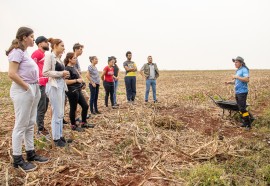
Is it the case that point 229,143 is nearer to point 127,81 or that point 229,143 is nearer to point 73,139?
point 73,139

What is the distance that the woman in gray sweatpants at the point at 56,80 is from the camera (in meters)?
5.50

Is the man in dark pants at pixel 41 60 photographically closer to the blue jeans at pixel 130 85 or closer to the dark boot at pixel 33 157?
the dark boot at pixel 33 157

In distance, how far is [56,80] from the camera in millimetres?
5613

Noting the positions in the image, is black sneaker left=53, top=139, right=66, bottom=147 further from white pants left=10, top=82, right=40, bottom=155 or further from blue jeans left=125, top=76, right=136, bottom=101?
blue jeans left=125, top=76, right=136, bottom=101

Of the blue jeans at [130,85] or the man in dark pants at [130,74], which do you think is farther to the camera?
the blue jeans at [130,85]

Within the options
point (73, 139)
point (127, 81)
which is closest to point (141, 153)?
point (73, 139)

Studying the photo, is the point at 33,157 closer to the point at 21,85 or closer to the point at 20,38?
the point at 21,85

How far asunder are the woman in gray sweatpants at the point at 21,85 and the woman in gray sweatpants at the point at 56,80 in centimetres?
71

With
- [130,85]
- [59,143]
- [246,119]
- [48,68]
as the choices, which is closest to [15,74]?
[48,68]

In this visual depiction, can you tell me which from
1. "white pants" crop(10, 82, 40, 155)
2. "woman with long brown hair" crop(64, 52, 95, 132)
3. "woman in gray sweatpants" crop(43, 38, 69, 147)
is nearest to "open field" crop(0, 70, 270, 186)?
"white pants" crop(10, 82, 40, 155)

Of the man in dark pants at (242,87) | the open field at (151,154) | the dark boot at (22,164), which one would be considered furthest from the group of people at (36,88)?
the man in dark pants at (242,87)

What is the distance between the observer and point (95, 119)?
8695 millimetres

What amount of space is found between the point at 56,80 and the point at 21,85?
1.16 meters

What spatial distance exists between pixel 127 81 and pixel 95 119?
3.42m
